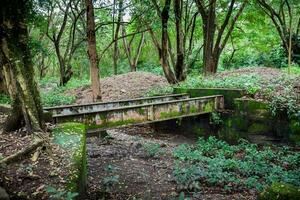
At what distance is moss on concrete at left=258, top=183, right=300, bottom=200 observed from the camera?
3876mm

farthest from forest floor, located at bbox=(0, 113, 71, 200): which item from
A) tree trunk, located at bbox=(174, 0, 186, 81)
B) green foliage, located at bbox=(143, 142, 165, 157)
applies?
tree trunk, located at bbox=(174, 0, 186, 81)

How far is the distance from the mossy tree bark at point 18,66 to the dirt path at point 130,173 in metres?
1.57

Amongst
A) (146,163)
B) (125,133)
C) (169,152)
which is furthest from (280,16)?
(146,163)

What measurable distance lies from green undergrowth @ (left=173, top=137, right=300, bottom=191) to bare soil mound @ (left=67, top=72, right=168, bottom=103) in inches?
284

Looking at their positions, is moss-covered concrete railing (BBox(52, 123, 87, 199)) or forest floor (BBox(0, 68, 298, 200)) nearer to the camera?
forest floor (BBox(0, 68, 298, 200))

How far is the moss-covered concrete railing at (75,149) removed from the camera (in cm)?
409

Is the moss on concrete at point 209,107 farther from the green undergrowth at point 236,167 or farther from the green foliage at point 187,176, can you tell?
the green foliage at point 187,176

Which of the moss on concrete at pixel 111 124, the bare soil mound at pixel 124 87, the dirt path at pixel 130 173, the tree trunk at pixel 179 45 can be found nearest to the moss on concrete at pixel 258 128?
the dirt path at pixel 130 173

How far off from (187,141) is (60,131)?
5.78 metres

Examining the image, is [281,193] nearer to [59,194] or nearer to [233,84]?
[59,194]

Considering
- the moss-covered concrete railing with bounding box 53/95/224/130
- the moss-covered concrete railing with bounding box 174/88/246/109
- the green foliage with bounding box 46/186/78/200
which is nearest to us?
the green foliage with bounding box 46/186/78/200

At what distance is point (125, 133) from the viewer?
11.7 meters

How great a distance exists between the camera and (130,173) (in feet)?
21.1

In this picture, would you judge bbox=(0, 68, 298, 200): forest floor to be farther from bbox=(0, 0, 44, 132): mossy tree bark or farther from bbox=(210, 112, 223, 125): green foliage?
bbox=(210, 112, 223, 125): green foliage
